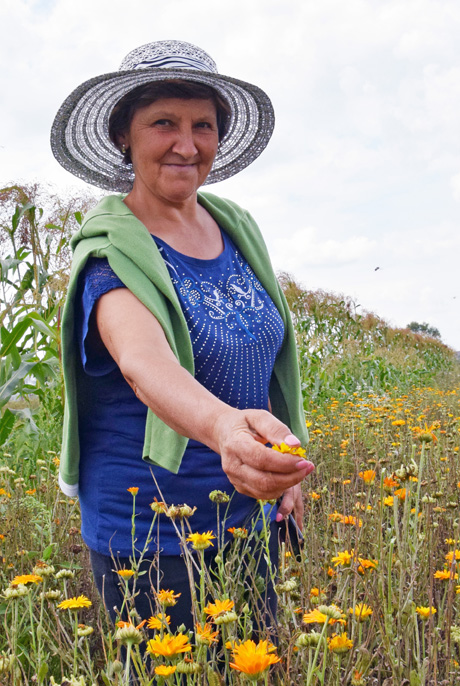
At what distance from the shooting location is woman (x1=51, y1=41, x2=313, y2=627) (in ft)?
4.48

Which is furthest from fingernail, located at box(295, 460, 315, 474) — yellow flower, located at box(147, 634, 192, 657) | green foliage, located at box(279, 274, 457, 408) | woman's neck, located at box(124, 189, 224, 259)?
green foliage, located at box(279, 274, 457, 408)

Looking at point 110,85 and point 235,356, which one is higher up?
point 110,85

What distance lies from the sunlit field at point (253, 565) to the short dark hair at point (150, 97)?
99 cm

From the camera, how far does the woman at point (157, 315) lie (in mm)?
1365

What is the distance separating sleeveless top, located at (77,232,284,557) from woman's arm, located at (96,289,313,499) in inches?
5.7

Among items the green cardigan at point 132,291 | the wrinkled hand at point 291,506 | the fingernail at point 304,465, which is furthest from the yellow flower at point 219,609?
the wrinkled hand at point 291,506

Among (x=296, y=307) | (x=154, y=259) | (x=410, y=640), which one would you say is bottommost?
(x=410, y=640)

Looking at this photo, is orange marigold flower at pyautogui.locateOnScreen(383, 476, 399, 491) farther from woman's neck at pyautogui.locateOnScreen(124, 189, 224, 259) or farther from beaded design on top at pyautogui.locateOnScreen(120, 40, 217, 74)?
beaded design on top at pyautogui.locateOnScreen(120, 40, 217, 74)

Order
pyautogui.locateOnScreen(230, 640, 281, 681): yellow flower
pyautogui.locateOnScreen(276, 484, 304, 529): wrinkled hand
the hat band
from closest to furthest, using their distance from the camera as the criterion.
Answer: pyautogui.locateOnScreen(230, 640, 281, 681): yellow flower < the hat band < pyautogui.locateOnScreen(276, 484, 304, 529): wrinkled hand

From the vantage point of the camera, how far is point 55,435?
307cm

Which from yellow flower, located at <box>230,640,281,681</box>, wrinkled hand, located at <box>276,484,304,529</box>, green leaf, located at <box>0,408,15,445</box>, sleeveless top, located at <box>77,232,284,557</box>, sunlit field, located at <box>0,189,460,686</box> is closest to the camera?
yellow flower, located at <box>230,640,281,681</box>

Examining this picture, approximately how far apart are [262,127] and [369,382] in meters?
6.42

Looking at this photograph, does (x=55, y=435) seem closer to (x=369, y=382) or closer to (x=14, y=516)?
(x=14, y=516)

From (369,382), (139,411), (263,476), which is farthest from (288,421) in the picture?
(369,382)
